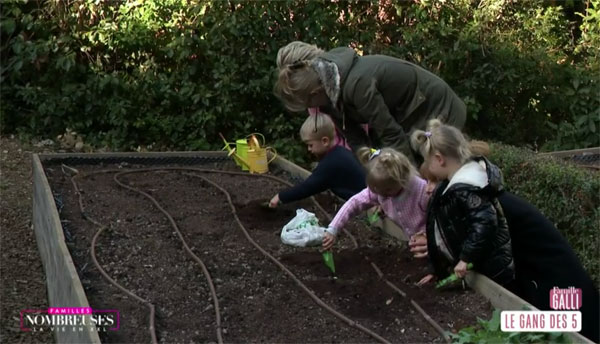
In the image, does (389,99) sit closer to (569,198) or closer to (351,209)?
(351,209)

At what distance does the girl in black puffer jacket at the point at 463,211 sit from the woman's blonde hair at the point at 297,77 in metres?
0.90

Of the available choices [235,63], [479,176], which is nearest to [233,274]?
[479,176]

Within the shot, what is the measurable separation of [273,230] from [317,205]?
0.53 m

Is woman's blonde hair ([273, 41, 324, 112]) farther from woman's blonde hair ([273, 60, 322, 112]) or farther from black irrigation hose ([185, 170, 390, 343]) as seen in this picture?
black irrigation hose ([185, 170, 390, 343])

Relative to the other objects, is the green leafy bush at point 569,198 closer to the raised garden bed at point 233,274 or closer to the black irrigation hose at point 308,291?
the raised garden bed at point 233,274

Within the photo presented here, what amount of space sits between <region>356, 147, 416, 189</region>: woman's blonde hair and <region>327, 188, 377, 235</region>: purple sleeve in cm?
17

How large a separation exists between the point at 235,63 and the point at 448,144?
4613 millimetres

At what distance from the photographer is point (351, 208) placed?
4.57 m

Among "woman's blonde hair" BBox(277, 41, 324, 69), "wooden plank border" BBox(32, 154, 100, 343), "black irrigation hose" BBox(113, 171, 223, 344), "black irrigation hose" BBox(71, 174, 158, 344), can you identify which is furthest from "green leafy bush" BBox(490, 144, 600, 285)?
"wooden plank border" BBox(32, 154, 100, 343)

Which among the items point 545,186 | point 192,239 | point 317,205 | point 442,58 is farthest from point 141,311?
point 442,58

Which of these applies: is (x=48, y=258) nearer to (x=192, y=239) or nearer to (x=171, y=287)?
(x=192, y=239)

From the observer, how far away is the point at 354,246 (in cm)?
492

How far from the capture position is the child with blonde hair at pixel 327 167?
17.3 ft

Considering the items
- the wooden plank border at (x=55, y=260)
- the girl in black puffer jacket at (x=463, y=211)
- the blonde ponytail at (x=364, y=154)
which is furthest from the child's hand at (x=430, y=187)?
the wooden plank border at (x=55, y=260)
